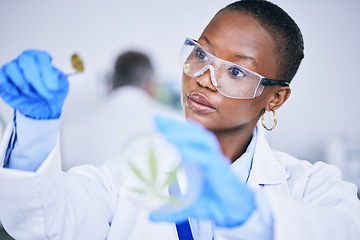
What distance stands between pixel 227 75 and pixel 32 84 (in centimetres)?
64

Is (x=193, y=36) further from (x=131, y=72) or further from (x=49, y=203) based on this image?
(x=49, y=203)

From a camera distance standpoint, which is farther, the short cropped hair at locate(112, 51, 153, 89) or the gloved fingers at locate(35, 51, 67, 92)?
the short cropped hair at locate(112, 51, 153, 89)

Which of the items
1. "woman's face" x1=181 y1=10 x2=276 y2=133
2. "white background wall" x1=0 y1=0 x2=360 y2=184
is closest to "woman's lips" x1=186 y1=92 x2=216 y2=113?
"woman's face" x1=181 y1=10 x2=276 y2=133

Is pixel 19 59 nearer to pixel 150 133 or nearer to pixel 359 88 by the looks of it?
pixel 150 133

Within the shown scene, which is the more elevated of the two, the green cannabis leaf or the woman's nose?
the woman's nose

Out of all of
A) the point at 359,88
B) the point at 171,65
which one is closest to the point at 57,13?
the point at 171,65

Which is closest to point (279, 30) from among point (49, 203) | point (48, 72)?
point (48, 72)

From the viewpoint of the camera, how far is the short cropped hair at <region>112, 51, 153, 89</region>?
1.78 meters

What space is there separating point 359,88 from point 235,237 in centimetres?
316

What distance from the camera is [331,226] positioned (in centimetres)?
84

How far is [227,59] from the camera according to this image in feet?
3.88

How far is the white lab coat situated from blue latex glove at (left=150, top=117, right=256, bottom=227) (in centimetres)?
7

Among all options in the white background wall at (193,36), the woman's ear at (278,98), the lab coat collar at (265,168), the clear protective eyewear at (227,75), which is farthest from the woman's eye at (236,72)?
the white background wall at (193,36)

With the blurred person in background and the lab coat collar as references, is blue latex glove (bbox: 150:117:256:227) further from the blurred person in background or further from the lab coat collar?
the lab coat collar
